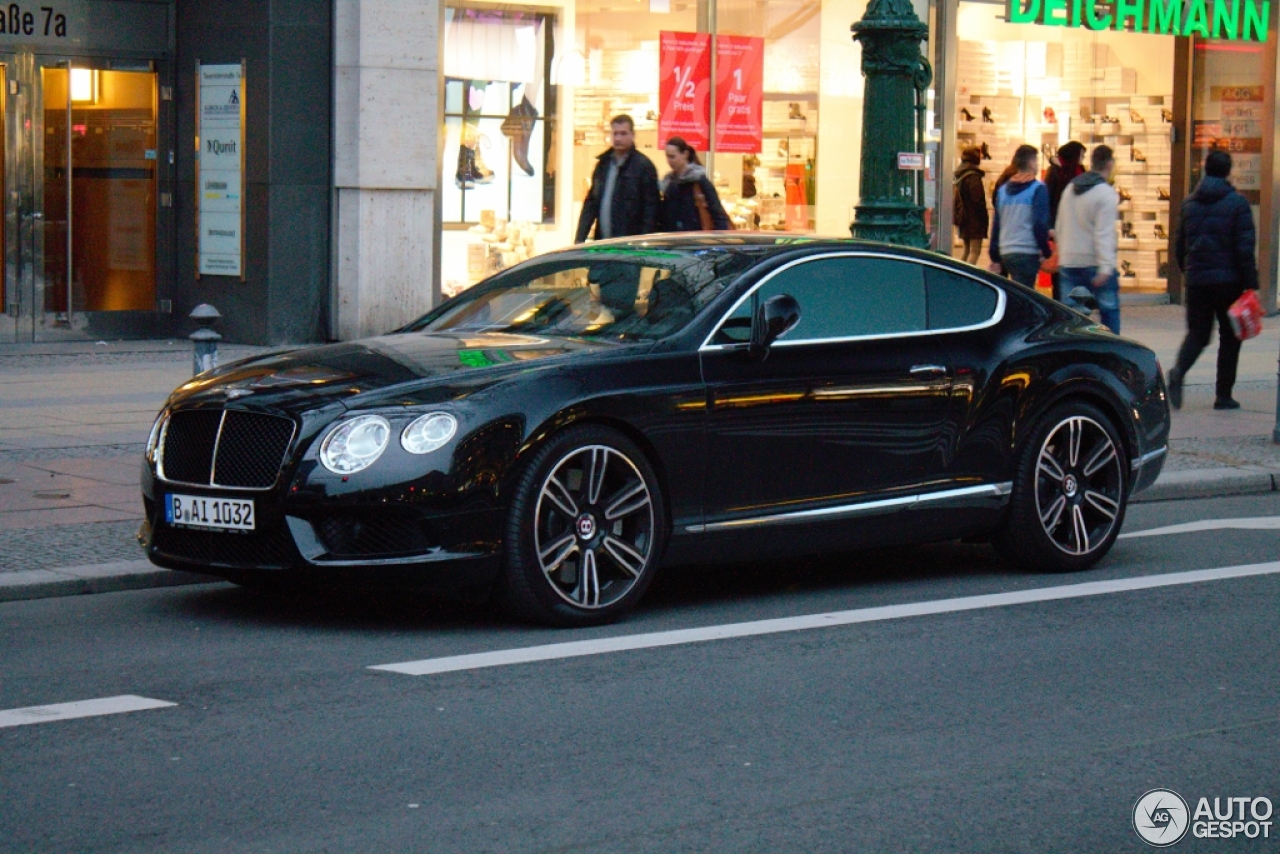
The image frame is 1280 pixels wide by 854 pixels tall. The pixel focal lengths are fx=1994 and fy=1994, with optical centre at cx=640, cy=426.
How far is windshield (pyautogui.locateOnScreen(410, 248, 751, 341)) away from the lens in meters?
7.83

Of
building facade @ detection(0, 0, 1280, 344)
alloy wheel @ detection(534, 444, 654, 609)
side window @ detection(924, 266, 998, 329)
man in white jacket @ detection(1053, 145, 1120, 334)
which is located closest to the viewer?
alloy wheel @ detection(534, 444, 654, 609)

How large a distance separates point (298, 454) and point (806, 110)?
15.3 m

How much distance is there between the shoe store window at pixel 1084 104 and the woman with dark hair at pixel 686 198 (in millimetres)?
9722

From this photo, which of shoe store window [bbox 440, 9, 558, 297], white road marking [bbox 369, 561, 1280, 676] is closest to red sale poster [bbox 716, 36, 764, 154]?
shoe store window [bbox 440, 9, 558, 297]

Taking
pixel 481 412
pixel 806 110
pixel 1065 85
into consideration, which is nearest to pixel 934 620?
pixel 481 412

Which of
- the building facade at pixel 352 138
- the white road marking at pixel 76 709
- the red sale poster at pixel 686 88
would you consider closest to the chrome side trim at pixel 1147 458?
→ the white road marking at pixel 76 709

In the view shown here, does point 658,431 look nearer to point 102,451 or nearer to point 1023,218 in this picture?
point 102,451

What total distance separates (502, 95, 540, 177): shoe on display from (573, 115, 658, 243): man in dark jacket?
5.94 metres

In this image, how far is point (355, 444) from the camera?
695 cm

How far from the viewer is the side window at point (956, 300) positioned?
855cm

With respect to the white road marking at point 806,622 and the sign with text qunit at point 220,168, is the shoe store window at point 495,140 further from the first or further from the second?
the white road marking at point 806,622

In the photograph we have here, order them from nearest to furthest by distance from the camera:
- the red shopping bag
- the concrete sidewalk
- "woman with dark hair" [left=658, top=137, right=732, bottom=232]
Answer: the concrete sidewalk, "woman with dark hair" [left=658, top=137, right=732, bottom=232], the red shopping bag

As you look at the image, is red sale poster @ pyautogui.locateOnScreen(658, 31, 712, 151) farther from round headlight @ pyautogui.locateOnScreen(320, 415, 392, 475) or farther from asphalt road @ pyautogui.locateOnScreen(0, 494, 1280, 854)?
round headlight @ pyautogui.locateOnScreen(320, 415, 392, 475)

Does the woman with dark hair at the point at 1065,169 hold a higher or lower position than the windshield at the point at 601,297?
higher
